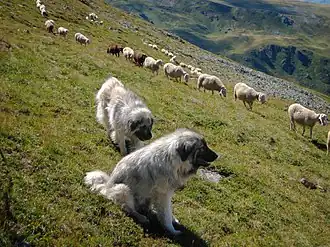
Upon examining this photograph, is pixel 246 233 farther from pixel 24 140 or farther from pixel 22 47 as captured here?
pixel 22 47

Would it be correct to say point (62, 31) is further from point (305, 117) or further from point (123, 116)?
point (123, 116)

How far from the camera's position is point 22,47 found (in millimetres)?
24406

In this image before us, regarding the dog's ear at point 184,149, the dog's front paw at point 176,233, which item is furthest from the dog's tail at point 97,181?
the dog's ear at point 184,149

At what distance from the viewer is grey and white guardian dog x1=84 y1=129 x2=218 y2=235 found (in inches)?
386

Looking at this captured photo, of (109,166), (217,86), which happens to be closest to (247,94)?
(217,86)

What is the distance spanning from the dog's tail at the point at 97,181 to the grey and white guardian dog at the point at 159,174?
0.52ft

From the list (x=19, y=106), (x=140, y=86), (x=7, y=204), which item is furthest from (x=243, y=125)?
(x=7, y=204)

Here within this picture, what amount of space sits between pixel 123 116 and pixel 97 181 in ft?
11.6

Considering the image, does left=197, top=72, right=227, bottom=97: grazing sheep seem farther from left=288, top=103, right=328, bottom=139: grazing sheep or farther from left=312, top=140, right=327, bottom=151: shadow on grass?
left=312, top=140, right=327, bottom=151: shadow on grass

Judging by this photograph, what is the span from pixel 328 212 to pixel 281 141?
27.9 feet

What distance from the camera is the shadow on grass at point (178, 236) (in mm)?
9852

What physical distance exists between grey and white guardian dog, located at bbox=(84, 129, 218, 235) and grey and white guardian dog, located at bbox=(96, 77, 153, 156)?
2904mm

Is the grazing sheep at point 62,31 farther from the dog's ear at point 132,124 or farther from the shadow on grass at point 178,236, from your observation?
the shadow on grass at point 178,236

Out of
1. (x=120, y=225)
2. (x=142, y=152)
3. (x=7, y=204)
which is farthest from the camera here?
(x=142, y=152)
